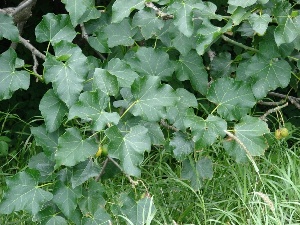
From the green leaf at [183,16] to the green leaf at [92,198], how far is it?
0.62 m

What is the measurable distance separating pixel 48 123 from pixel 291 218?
94 centimetres

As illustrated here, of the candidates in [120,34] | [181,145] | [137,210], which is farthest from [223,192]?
[120,34]

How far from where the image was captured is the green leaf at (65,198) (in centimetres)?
211

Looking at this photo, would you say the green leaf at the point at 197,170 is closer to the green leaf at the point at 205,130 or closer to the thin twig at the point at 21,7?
the green leaf at the point at 205,130

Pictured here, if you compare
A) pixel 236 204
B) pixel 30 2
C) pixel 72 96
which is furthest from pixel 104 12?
pixel 236 204

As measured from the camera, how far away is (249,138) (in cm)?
209

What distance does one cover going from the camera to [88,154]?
1.97 meters

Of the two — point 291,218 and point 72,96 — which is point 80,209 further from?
point 291,218

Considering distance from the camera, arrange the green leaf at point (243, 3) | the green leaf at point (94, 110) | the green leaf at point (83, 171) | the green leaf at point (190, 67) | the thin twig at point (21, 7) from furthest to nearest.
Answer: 1. the thin twig at point (21, 7)
2. the green leaf at point (190, 67)
3. the green leaf at point (83, 171)
4. the green leaf at point (243, 3)
5. the green leaf at point (94, 110)

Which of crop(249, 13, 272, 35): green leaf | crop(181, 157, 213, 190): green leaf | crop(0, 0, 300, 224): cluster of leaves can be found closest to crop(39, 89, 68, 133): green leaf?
crop(0, 0, 300, 224): cluster of leaves

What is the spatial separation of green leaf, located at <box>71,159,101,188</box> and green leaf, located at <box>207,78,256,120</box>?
469 millimetres

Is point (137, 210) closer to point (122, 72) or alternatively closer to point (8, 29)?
point (122, 72)

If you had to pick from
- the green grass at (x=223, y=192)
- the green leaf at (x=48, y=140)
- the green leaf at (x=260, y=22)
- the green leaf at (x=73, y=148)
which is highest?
the green leaf at (x=260, y=22)

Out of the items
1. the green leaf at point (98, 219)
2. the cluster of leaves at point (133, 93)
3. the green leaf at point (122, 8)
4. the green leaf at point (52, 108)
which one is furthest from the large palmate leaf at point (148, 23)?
the green leaf at point (98, 219)
